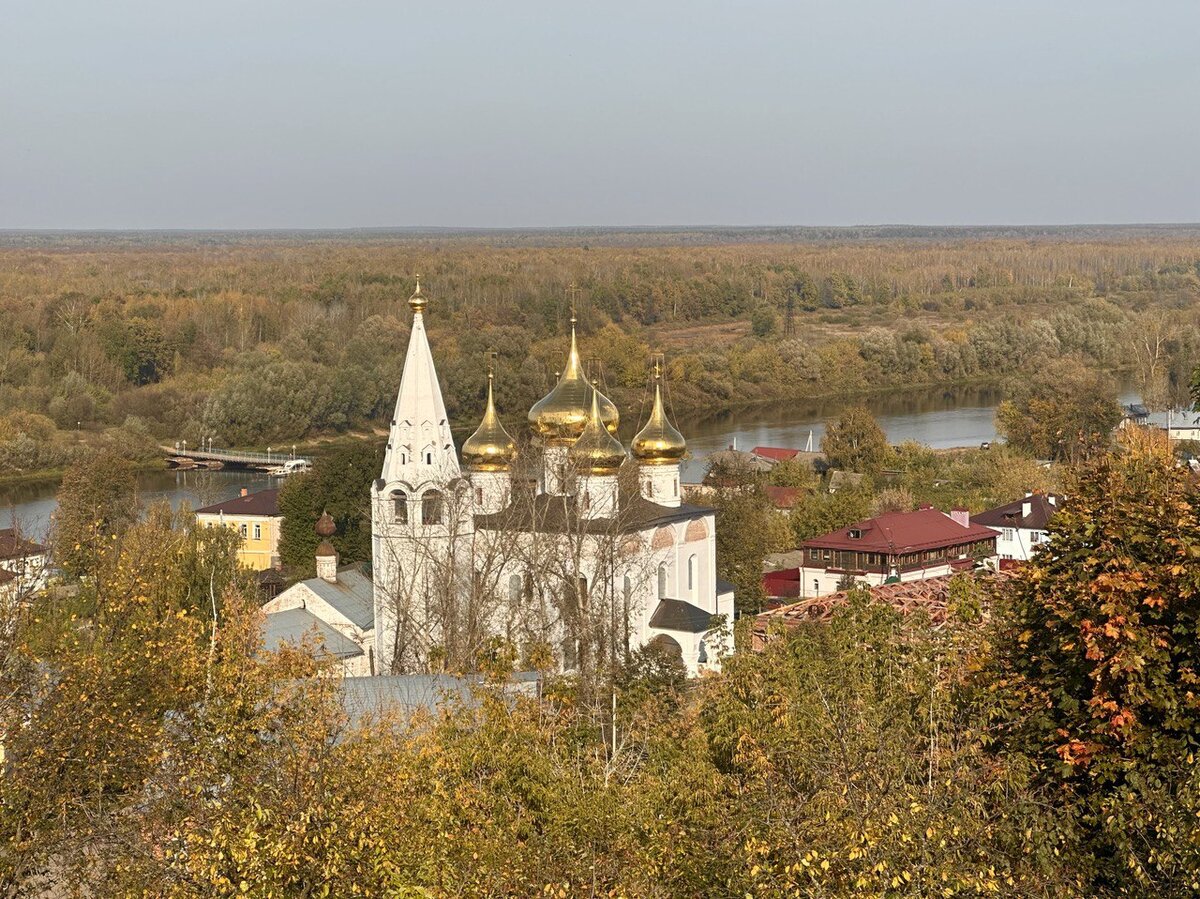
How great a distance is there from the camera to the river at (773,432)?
Result: 30.2 m

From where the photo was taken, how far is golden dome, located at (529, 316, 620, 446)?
16.1 m

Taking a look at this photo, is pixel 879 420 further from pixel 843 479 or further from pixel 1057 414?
pixel 843 479

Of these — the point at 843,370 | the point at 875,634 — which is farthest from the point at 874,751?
the point at 843,370

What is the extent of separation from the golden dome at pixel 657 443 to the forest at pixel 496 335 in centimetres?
854

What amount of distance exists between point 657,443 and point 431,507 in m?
2.08

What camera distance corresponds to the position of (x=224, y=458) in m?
36.8

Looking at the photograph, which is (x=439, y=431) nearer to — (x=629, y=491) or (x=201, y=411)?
(x=629, y=491)

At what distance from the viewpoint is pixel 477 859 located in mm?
5336

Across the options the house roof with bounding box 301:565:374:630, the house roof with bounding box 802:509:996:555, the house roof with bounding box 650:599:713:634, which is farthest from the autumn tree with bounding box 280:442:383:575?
the house roof with bounding box 650:599:713:634

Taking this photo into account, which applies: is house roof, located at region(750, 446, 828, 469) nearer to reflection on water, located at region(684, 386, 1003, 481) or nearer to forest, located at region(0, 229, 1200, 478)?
reflection on water, located at region(684, 386, 1003, 481)

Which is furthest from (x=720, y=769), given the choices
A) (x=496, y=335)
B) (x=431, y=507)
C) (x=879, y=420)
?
(x=496, y=335)

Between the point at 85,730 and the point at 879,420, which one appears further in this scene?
the point at 879,420

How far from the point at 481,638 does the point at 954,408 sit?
33745 millimetres

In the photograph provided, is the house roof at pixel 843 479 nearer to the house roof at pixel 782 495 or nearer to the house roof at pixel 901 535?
the house roof at pixel 782 495
